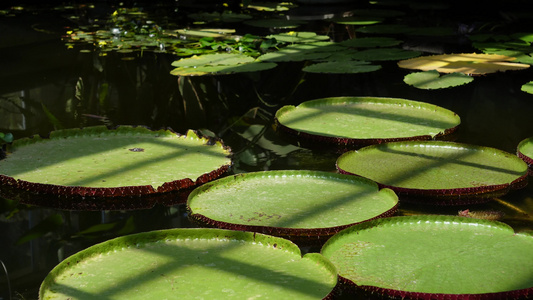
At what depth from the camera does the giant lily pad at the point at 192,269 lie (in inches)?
74.2

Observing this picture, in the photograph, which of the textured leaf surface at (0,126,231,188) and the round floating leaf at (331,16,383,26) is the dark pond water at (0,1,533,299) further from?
the round floating leaf at (331,16,383,26)

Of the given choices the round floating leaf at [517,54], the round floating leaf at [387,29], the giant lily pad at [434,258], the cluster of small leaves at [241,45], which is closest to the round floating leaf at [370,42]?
the round floating leaf at [387,29]

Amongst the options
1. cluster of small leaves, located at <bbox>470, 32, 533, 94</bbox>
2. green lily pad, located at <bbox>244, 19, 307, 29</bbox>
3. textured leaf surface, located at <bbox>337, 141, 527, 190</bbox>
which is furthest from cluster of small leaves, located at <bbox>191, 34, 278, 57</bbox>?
textured leaf surface, located at <bbox>337, 141, 527, 190</bbox>

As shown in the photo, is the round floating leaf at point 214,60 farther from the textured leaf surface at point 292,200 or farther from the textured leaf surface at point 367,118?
the textured leaf surface at point 292,200

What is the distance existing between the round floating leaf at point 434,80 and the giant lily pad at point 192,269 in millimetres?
2352

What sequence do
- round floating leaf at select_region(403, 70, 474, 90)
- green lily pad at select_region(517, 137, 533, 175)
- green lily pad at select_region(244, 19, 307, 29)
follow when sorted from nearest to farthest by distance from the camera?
green lily pad at select_region(517, 137, 533, 175) → round floating leaf at select_region(403, 70, 474, 90) → green lily pad at select_region(244, 19, 307, 29)

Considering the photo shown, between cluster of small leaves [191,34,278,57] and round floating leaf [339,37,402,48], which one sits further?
round floating leaf [339,37,402,48]

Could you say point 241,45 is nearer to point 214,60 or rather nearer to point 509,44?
point 214,60

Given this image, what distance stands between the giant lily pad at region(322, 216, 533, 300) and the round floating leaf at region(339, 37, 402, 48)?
3606 mm

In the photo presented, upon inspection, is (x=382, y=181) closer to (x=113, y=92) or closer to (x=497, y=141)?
(x=497, y=141)

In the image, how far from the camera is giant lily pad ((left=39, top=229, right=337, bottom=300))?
1.88 meters

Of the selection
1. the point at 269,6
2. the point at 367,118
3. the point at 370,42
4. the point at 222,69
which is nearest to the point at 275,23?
the point at 370,42

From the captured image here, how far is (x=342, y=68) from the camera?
476 cm

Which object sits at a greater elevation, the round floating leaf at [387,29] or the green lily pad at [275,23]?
the round floating leaf at [387,29]
